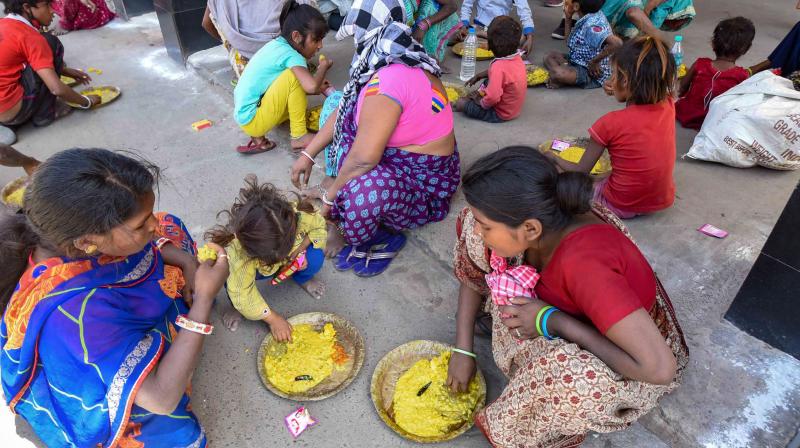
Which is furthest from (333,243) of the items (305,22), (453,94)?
(453,94)

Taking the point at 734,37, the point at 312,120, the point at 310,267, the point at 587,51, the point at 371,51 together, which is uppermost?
the point at 371,51

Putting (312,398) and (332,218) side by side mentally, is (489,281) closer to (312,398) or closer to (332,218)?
(312,398)

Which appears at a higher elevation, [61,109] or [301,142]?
[301,142]

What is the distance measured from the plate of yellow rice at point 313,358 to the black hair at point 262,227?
393 millimetres

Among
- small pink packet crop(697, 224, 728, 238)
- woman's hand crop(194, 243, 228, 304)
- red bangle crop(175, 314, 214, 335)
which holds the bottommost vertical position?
small pink packet crop(697, 224, 728, 238)

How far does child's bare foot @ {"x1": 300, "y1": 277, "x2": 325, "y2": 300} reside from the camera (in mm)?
2473

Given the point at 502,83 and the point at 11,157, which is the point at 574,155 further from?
the point at 11,157

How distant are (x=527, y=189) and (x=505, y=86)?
2503 millimetres

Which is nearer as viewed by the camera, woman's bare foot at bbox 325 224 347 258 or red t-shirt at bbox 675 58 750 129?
woman's bare foot at bbox 325 224 347 258

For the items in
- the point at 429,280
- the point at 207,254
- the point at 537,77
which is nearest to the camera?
the point at 207,254

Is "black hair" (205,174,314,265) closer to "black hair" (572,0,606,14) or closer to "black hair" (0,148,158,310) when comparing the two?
"black hair" (0,148,158,310)

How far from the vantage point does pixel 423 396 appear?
1923 millimetres

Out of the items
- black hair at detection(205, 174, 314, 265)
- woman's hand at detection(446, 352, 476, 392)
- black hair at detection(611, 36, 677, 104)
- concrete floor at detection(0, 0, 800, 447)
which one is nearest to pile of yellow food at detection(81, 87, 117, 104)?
concrete floor at detection(0, 0, 800, 447)

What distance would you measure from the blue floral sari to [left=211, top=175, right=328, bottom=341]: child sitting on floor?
41 cm
